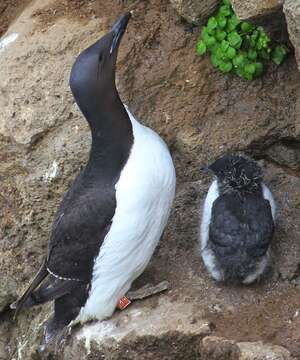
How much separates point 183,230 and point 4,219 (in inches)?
52.0

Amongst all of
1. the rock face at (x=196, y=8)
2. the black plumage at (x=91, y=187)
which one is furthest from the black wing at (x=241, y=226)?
the rock face at (x=196, y=8)

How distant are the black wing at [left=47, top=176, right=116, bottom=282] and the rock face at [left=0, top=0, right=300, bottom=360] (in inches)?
18.3

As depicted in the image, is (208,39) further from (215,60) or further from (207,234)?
(207,234)

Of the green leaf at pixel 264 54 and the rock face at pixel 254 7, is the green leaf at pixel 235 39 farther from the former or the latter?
the rock face at pixel 254 7

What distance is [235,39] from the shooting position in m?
7.00

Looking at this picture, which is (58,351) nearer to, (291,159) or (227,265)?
(227,265)

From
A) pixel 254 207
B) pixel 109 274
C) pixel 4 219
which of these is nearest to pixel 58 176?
pixel 4 219

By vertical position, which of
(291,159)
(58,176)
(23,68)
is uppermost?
(23,68)

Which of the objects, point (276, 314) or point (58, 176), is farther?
point (58, 176)

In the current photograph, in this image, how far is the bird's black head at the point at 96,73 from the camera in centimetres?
637

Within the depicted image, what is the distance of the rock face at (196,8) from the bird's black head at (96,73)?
62cm

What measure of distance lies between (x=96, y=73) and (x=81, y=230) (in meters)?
0.94

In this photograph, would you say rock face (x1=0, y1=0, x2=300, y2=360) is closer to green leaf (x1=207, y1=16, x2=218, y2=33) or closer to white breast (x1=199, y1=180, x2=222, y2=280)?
white breast (x1=199, y1=180, x2=222, y2=280)

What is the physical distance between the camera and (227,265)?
6484 mm
